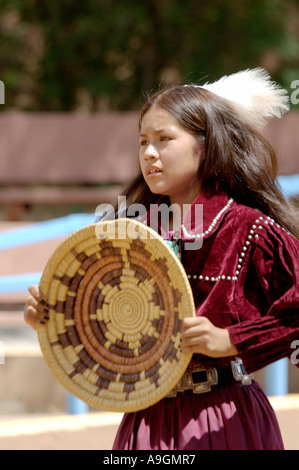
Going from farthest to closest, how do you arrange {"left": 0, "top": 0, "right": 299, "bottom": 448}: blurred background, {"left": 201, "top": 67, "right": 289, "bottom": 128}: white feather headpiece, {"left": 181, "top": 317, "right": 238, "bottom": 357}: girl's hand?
{"left": 0, "top": 0, "right": 299, "bottom": 448}: blurred background
{"left": 201, "top": 67, "right": 289, "bottom": 128}: white feather headpiece
{"left": 181, "top": 317, "right": 238, "bottom": 357}: girl's hand

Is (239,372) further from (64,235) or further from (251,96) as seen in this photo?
(64,235)

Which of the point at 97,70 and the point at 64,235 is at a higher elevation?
the point at 97,70

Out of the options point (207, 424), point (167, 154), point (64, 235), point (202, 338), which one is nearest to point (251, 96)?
point (167, 154)

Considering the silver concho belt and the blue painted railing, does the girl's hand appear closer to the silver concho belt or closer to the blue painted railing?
the silver concho belt

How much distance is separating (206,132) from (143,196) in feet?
1.05

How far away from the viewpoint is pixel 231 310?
1.74 meters

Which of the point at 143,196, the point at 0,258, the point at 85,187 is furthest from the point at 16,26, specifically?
the point at 143,196

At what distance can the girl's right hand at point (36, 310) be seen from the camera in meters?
1.85

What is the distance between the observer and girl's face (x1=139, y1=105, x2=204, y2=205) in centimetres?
185

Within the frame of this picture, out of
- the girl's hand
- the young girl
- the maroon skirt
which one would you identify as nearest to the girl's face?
the young girl

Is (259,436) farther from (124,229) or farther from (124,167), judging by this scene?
(124,167)

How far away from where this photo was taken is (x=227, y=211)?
6.01ft


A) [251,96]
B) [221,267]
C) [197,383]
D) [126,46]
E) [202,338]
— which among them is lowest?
[197,383]

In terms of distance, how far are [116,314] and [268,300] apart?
15.7 inches
